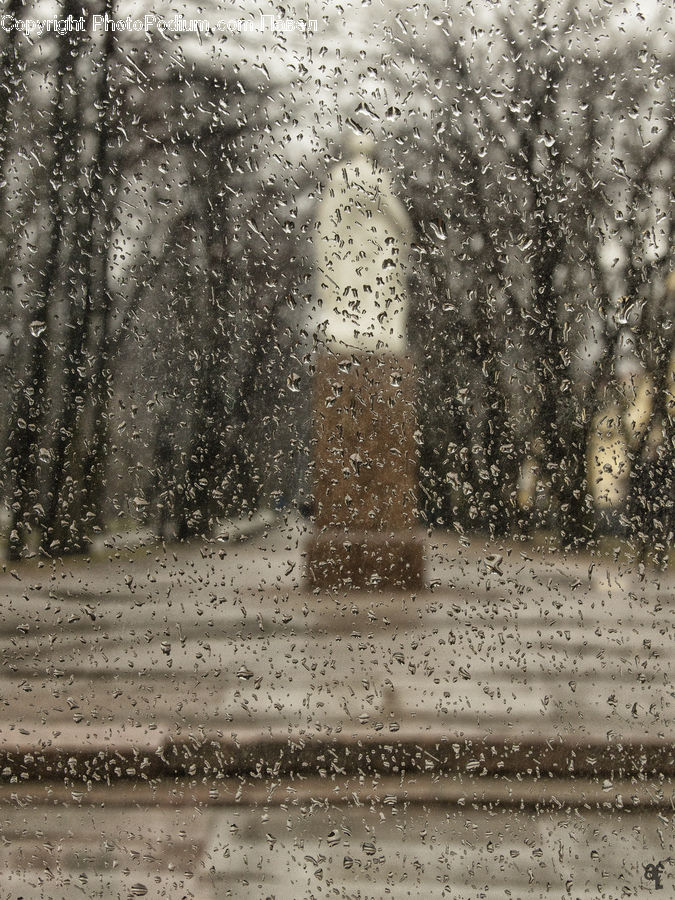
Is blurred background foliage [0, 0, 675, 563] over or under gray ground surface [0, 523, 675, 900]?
over

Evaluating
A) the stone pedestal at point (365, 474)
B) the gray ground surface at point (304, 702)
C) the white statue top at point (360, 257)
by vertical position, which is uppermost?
the white statue top at point (360, 257)

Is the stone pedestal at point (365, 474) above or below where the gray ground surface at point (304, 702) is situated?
above

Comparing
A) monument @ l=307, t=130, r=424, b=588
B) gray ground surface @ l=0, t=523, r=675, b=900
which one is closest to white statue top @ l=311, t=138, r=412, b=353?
monument @ l=307, t=130, r=424, b=588

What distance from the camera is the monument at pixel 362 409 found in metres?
0.87

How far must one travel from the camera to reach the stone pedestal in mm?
872

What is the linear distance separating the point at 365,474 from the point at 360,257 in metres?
0.26

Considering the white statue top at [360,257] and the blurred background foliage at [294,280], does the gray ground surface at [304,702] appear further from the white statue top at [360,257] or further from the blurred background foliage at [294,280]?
the white statue top at [360,257]

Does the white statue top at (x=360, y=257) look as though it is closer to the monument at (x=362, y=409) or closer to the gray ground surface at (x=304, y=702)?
the monument at (x=362, y=409)

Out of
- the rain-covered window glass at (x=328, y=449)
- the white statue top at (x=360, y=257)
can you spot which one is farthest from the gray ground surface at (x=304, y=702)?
the white statue top at (x=360, y=257)

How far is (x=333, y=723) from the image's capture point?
875 millimetres

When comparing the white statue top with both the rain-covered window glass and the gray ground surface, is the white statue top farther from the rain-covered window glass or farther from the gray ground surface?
the gray ground surface

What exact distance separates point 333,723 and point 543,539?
0.34 meters

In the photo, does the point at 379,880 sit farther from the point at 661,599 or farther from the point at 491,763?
the point at 661,599

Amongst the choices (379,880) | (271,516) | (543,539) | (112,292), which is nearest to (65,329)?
(112,292)
